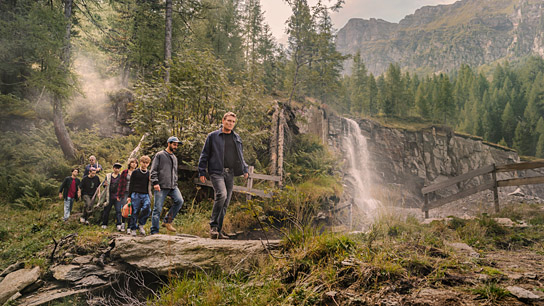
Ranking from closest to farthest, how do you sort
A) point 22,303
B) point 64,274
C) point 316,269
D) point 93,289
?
point 316,269 < point 22,303 < point 93,289 < point 64,274

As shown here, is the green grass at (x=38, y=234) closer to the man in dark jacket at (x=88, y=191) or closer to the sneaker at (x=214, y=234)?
the man in dark jacket at (x=88, y=191)

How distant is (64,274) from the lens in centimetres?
460

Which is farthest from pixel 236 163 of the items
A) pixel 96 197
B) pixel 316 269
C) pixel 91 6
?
pixel 91 6

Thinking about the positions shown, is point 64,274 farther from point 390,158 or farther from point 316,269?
point 390,158

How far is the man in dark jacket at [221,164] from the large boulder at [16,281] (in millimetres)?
3501

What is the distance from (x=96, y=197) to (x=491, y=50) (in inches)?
8105

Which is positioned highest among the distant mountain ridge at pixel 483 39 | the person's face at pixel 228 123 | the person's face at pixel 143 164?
the distant mountain ridge at pixel 483 39

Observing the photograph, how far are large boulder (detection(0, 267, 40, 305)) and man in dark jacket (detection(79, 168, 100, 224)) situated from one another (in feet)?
8.96

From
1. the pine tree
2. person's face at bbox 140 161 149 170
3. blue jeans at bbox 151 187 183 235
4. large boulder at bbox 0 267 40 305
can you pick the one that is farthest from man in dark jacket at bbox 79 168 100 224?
the pine tree

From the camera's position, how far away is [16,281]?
176 inches

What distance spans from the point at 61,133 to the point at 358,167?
25.6 meters

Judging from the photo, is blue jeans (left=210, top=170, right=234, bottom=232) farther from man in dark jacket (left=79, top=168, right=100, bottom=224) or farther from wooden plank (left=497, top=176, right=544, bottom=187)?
wooden plank (left=497, top=176, right=544, bottom=187)

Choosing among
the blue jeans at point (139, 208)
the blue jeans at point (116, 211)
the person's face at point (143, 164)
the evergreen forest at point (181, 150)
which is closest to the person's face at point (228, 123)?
the evergreen forest at point (181, 150)

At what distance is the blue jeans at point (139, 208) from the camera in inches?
235
